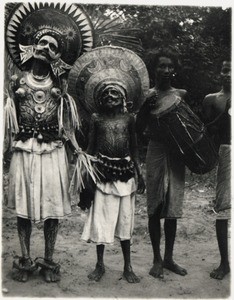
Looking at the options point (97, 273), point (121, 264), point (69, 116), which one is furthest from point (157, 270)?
point (69, 116)

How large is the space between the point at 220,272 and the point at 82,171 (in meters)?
1.81

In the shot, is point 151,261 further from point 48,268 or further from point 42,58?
point 42,58

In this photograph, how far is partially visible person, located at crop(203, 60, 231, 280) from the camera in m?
4.39

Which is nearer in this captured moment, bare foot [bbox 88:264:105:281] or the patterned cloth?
the patterned cloth

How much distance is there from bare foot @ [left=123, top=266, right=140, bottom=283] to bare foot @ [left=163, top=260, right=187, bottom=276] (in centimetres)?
48

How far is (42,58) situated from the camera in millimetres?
3955

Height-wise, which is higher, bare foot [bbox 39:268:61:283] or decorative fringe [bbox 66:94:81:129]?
decorative fringe [bbox 66:94:81:129]

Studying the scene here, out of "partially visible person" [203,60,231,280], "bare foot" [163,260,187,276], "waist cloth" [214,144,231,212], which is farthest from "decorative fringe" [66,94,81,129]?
"bare foot" [163,260,187,276]

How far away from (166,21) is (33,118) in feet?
11.2

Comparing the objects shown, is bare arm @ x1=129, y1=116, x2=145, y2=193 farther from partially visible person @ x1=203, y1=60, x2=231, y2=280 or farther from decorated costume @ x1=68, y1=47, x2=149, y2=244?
partially visible person @ x1=203, y1=60, x2=231, y2=280

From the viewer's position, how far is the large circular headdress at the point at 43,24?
403 cm

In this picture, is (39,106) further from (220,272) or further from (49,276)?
(220,272)

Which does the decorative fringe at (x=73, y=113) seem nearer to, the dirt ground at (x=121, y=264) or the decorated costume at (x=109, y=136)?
the decorated costume at (x=109, y=136)

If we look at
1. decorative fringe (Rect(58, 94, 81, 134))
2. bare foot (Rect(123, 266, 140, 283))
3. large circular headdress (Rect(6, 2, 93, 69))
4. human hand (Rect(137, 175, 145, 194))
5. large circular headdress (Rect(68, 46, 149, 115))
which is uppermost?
large circular headdress (Rect(6, 2, 93, 69))
